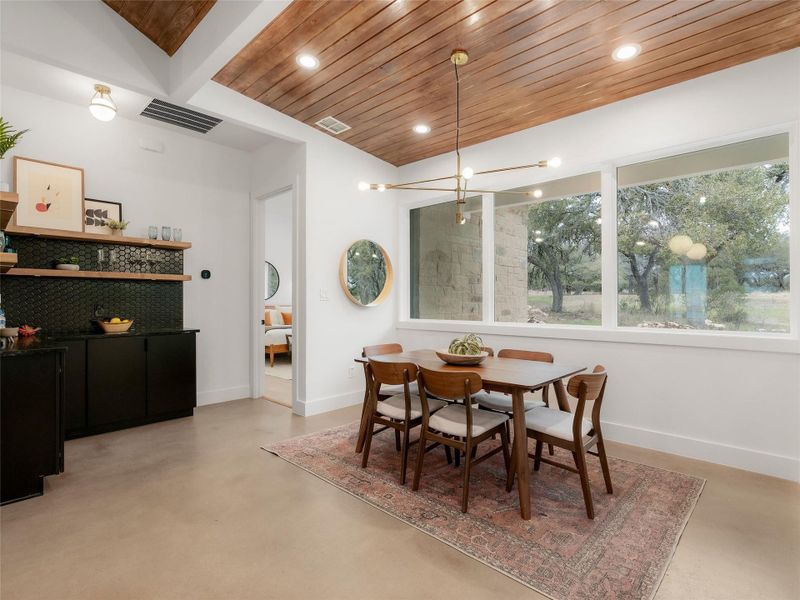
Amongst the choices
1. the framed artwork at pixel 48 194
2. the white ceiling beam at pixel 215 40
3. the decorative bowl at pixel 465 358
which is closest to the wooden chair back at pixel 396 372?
the decorative bowl at pixel 465 358

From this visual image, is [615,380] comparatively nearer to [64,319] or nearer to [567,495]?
[567,495]

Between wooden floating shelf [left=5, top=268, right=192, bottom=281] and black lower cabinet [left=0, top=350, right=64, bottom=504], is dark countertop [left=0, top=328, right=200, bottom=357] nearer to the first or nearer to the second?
black lower cabinet [left=0, top=350, right=64, bottom=504]

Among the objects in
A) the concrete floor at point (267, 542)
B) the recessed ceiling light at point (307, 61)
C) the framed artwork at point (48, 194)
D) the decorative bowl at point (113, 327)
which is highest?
the recessed ceiling light at point (307, 61)

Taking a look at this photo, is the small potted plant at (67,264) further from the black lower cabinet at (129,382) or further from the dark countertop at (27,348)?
the dark countertop at (27,348)

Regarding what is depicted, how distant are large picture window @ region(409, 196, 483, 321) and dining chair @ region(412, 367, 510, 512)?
2.09 metres

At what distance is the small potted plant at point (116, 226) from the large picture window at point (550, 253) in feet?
12.2

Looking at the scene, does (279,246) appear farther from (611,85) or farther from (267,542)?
(267,542)

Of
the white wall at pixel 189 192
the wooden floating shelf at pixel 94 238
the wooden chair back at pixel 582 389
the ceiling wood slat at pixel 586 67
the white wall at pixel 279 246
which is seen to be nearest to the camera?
the wooden chair back at pixel 582 389

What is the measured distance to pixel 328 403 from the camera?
450 cm

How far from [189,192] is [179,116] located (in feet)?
2.79

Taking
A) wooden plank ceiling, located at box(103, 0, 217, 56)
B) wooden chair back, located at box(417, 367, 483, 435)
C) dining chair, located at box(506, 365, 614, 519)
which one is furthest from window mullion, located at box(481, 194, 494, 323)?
wooden plank ceiling, located at box(103, 0, 217, 56)

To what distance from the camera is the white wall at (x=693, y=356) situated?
2.82m

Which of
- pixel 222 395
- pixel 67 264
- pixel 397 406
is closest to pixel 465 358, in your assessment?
pixel 397 406

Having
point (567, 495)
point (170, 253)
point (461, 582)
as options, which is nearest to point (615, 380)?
point (567, 495)
